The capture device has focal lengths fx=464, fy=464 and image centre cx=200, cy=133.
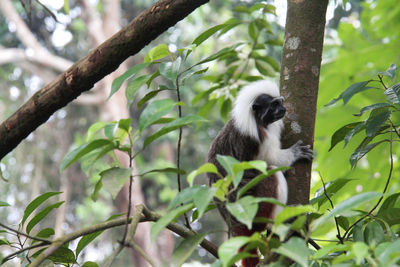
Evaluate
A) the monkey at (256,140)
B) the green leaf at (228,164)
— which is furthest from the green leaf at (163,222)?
the monkey at (256,140)

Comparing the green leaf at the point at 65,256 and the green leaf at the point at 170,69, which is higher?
the green leaf at the point at 170,69

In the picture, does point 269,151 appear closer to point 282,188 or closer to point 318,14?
point 282,188

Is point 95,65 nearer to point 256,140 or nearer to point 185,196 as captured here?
point 185,196

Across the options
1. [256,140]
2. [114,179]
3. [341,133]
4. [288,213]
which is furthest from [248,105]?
[288,213]

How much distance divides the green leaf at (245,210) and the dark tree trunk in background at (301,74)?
747mm

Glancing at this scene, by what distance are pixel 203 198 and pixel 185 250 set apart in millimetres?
184

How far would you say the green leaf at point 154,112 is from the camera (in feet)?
4.09

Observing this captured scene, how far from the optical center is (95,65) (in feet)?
6.27

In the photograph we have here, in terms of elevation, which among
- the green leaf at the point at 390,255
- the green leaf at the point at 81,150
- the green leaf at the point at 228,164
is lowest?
the green leaf at the point at 390,255

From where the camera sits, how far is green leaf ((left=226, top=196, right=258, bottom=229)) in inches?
39.2

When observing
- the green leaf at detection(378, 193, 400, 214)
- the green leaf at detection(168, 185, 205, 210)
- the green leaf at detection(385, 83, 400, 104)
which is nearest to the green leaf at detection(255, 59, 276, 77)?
the green leaf at detection(385, 83, 400, 104)

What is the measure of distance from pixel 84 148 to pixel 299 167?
100cm

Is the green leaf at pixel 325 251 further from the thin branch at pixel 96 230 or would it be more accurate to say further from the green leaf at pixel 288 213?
the thin branch at pixel 96 230

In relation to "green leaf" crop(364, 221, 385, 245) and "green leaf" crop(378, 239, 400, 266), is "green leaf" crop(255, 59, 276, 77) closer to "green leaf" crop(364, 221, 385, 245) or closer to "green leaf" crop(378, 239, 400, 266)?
"green leaf" crop(364, 221, 385, 245)
